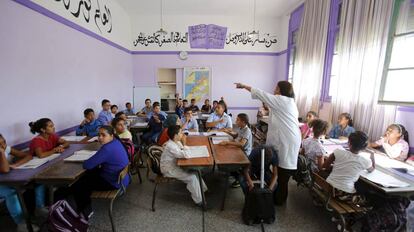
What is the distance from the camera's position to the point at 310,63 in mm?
4867

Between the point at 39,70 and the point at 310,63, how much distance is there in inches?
218

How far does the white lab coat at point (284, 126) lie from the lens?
226 centimetres

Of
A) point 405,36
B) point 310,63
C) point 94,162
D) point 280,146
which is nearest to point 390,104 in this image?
point 405,36

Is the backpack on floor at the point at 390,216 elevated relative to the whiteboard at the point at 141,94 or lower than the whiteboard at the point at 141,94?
lower

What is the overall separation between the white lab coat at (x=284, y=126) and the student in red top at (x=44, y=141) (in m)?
2.59

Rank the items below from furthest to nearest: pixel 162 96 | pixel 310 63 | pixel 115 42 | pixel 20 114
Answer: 1. pixel 162 96
2. pixel 115 42
3. pixel 310 63
4. pixel 20 114

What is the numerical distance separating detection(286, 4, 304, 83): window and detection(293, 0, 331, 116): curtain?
497 mm

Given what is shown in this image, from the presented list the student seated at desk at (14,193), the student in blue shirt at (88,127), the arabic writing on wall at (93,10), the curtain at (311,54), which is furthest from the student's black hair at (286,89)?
the arabic writing on wall at (93,10)

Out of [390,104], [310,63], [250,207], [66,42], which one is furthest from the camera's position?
[310,63]

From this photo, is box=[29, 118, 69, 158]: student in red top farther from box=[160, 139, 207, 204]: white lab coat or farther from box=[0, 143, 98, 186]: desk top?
box=[160, 139, 207, 204]: white lab coat

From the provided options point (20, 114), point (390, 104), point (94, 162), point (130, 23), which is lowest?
point (94, 162)

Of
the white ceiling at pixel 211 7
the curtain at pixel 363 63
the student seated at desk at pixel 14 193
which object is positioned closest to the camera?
the student seated at desk at pixel 14 193

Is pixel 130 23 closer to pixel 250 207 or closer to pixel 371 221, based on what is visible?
pixel 250 207

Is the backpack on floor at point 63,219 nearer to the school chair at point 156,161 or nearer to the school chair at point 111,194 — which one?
the school chair at point 111,194
